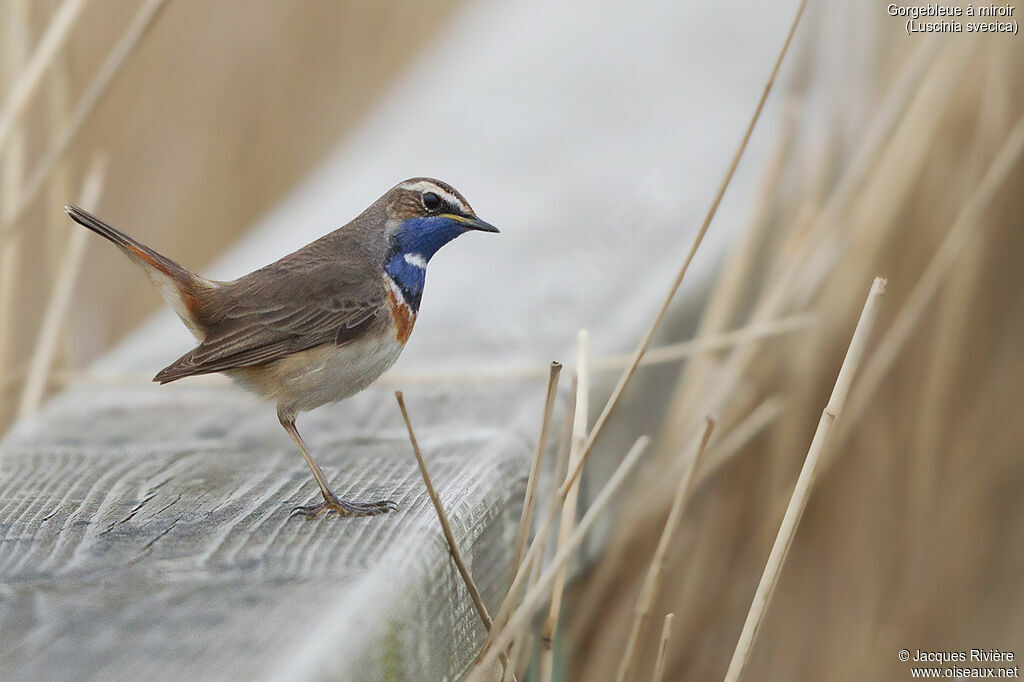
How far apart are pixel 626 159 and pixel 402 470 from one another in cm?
167

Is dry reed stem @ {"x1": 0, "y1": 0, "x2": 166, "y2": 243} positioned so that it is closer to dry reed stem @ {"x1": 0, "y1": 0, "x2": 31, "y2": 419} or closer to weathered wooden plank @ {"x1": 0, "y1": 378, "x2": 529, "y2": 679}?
dry reed stem @ {"x1": 0, "y1": 0, "x2": 31, "y2": 419}

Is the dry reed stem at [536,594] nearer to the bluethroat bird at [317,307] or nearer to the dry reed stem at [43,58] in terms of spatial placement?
the bluethroat bird at [317,307]

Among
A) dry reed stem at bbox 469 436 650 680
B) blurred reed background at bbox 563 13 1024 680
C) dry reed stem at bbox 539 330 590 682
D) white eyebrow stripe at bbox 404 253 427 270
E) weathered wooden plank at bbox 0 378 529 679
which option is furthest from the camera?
blurred reed background at bbox 563 13 1024 680

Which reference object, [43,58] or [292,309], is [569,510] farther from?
[43,58]

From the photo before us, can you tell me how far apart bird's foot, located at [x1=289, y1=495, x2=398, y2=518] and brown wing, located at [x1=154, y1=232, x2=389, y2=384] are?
50 centimetres

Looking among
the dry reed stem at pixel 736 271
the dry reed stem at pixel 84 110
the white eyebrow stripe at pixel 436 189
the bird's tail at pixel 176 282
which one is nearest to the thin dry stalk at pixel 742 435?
the dry reed stem at pixel 736 271

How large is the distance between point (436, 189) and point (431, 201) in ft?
0.11

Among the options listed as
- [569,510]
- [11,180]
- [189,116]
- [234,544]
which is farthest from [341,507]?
[189,116]

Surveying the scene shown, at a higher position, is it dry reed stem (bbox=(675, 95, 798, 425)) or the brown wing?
the brown wing

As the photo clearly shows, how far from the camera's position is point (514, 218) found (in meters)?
3.43

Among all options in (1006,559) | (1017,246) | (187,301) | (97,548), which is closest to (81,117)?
(187,301)

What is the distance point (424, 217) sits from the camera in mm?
2443

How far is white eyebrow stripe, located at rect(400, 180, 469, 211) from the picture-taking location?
7.80ft
